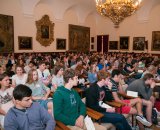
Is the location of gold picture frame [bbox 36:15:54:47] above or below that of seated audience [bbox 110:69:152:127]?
above

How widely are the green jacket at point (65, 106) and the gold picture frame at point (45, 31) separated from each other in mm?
13218

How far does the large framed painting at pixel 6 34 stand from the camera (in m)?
13.2

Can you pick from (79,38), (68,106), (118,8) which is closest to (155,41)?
(79,38)

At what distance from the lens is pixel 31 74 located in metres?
4.56

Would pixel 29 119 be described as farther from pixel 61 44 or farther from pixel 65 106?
pixel 61 44

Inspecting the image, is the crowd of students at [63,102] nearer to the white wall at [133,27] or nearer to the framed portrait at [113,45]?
the white wall at [133,27]

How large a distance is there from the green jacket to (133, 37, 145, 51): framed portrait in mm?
16801

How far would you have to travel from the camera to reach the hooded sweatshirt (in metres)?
2.41

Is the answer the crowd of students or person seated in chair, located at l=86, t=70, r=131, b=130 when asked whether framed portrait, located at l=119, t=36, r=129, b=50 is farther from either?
person seated in chair, located at l=86, t=70, r=131, b=130

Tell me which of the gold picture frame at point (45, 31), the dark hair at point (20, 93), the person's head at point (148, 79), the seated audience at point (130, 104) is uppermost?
the gold picture frame at point (45, 31)

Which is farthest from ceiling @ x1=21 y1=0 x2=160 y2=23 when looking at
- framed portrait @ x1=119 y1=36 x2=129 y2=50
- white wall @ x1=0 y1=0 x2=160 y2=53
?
framed portrait @ x1=119 y1=36 x2=129 y2=50

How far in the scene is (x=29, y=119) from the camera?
2553 millimetres

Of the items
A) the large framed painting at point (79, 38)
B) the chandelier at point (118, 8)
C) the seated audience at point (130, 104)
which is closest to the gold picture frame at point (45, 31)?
the large framed painting at point (79, 38)

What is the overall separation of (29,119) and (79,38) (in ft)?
58.2
